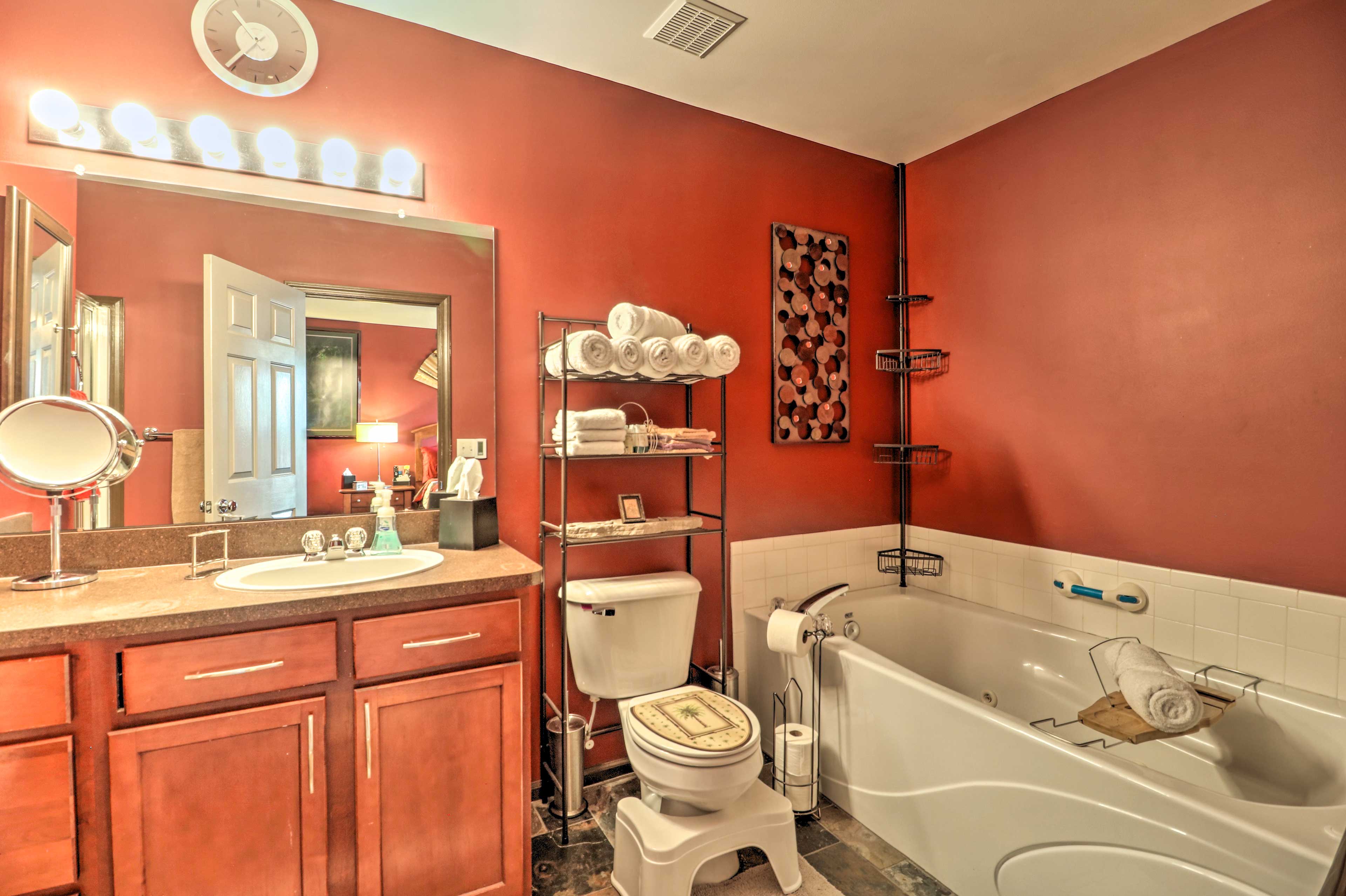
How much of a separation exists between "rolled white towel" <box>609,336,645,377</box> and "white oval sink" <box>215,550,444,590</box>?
0.78 m

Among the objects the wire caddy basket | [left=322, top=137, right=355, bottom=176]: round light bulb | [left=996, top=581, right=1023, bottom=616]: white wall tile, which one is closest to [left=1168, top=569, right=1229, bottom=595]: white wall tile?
[left=996, top=581, right=1023, bottom=616]: white wall tile

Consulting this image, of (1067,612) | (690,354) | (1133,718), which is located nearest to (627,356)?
(690,354)

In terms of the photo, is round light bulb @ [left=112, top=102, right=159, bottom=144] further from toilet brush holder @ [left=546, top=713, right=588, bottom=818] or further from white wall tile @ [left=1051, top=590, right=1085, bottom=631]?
white wall tile @ [left=1051, top=590, right=1085, bottom=631]

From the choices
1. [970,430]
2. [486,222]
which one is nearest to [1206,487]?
[970,430]

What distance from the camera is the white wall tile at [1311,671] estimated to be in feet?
5.88

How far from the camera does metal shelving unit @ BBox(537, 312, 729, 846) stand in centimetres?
207

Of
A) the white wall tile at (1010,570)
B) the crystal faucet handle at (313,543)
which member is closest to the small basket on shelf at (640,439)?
the crystal faucet handle at (313,543)

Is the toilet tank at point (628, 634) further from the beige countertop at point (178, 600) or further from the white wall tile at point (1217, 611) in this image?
the white wall tile at point (1217, 611)

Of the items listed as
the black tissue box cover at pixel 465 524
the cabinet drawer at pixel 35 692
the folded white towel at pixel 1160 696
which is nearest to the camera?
the cabinet drawer at pixel 35 692

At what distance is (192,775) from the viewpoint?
1.34 meters

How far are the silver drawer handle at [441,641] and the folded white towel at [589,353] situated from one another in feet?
2.78

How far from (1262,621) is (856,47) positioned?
218 centimetres

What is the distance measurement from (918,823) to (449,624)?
4.73 feet

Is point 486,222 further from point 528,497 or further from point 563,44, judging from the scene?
point 528,497
